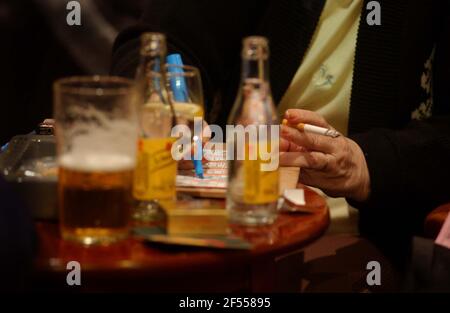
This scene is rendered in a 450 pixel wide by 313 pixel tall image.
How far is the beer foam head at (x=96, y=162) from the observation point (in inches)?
37.4

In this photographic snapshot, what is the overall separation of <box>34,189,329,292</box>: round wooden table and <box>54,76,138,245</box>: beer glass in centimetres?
3

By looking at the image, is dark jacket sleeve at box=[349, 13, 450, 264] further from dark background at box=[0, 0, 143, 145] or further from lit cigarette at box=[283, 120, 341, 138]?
dark background at box=[0, 0, 143, 145]

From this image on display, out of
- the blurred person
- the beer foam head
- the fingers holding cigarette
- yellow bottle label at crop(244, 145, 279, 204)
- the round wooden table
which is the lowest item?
the round wooden table

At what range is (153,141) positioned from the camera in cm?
106

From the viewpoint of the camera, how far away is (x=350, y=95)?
5.78ft

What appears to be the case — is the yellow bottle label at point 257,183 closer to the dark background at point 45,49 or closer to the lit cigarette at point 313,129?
the lit cigarette at point 313,129

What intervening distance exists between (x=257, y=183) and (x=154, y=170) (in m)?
0.15

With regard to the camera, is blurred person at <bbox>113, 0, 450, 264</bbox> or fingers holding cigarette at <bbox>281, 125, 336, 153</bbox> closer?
fingers holding cigarette at <bbox>281, 125, 336, 153</bbox>

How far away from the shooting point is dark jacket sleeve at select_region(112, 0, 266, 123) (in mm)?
1812

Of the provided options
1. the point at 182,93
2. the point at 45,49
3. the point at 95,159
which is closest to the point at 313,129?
the point at 182,93

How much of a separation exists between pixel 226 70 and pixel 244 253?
3.34ft

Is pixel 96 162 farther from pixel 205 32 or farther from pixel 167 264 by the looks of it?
pixel 205 32

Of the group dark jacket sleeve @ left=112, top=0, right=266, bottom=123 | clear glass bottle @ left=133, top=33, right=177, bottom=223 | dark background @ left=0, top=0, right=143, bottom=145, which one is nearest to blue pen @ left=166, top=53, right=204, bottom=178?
clear glass bottle @ left=133, top=33, right=177, bottom=223

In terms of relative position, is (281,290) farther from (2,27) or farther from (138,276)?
(2,27)
